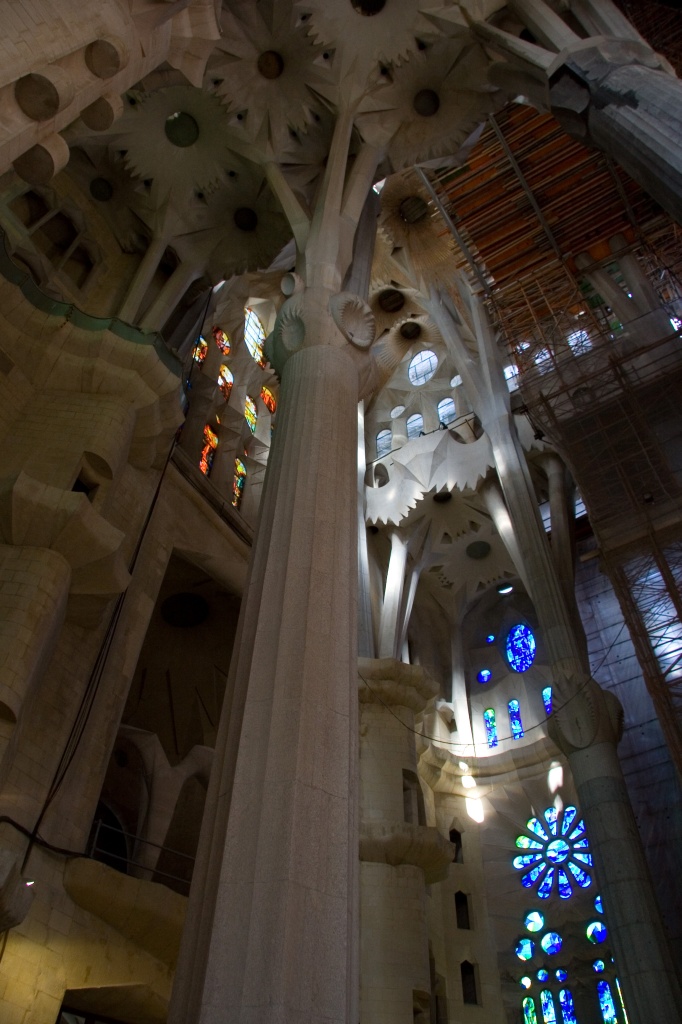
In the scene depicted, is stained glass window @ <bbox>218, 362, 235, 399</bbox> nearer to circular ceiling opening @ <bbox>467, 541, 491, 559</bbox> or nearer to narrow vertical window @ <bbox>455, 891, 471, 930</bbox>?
circular ceiling opening @ <bbox>467, 541, 491, 559</bbox>

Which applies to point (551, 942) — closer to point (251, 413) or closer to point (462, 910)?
point (462, 910)

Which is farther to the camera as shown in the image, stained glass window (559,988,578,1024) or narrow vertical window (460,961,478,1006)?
narrow vertical window (460,961,478,1006)

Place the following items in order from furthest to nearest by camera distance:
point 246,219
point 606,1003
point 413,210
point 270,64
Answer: point 413,210 < point 246,219 < point 606,1003 < point 270,64

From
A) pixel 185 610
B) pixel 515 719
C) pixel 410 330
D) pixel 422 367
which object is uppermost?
→ pixel 422 367

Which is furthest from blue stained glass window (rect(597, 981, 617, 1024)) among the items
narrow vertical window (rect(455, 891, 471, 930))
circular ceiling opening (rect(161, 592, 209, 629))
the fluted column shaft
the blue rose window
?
the fluted column shaft

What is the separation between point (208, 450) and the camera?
1489cm

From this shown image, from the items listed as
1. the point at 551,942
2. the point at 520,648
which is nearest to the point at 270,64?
the point at 520,648

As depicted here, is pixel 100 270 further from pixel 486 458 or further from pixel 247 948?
pixel 247 948

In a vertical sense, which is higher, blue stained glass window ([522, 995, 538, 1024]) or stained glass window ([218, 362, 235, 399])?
stained glass window ([218, 362, 235, 399])

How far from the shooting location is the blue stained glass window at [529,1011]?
12.7m

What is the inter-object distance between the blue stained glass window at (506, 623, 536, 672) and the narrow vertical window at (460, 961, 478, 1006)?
5.91 metres

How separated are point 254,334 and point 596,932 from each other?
44.2 feet

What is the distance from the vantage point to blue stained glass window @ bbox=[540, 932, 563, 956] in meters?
13.2

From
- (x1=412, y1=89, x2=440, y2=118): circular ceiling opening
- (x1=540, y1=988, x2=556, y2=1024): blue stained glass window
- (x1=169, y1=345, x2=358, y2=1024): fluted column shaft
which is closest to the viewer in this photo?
(x1=169, y1=345, x2=358, y2=1024): fluted column shaft
